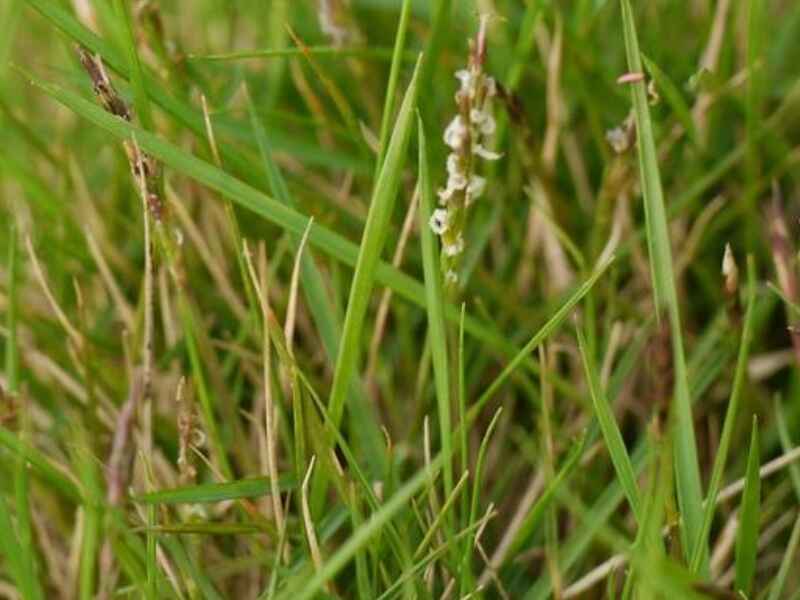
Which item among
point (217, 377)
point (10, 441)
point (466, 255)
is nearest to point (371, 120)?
point (466, 255)

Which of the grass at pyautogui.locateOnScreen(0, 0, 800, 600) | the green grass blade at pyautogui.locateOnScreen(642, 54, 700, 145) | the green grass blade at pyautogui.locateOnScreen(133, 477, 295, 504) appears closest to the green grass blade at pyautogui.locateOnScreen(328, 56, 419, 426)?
the grass at pyautogui.locateOnScreen(0, 0, 800, 600)

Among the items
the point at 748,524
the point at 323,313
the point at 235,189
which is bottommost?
the point at 748,524

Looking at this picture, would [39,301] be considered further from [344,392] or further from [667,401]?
[667,401]

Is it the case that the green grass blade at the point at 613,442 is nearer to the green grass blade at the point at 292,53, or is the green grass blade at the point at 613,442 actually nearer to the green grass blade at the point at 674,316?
the green grass blade at the point at 674,316

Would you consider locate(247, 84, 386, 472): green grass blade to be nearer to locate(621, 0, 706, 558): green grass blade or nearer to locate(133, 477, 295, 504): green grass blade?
locate(133, 477, 295, 504): green grass blade

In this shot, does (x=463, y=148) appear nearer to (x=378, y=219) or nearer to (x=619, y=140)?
(x=378, y=219)

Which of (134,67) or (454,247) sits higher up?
(134,67)

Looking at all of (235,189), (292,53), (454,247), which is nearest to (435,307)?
(454,247)
